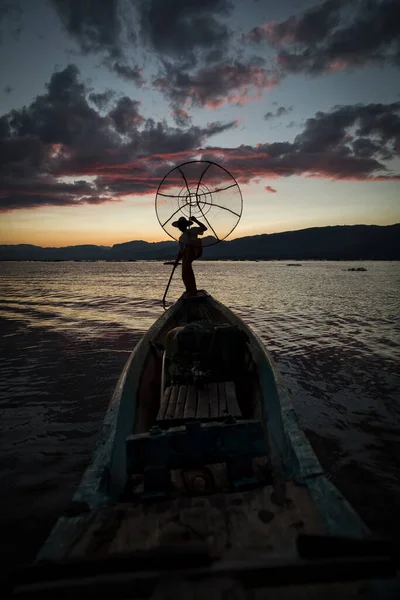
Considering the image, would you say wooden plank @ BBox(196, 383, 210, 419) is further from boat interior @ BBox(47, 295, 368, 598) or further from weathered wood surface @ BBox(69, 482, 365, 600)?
weathered wood surface @ BBox(69, 482, 365, 600)

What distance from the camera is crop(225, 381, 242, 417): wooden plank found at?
453 cm

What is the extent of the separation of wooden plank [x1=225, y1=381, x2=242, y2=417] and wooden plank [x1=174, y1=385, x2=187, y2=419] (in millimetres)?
695

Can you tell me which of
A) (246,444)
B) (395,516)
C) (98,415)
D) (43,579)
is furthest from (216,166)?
(43,579)

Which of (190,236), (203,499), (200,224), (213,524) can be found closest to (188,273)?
(190,236)

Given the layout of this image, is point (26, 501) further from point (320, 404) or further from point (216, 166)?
point (216, 166)

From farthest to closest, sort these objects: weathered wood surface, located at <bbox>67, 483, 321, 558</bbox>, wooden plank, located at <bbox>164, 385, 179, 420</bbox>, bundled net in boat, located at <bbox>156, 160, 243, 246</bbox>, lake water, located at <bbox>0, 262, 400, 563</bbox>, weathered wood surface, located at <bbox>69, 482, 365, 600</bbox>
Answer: bundled net in boat, located at <bbox>156, 160, 243, 246</bbox>, lake water, located at <bbox>0, 262, 400, 563</bbox>, wooden plank, located at <bbox>164, 385, 179, 420</bbox>, weathered wood surface, located at <bbox>67, 483, 321, 558</bbox>, weathered wood surface, located at <bbox>69, 482, 365, 600</bbox>

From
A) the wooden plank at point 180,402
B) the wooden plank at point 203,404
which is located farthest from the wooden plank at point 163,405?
the wooden plank at point 203,404

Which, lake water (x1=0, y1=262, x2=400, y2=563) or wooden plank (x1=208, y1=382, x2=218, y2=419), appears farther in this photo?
lake water (x1=0, y1=262, x2=400, y2=563)

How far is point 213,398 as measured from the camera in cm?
508

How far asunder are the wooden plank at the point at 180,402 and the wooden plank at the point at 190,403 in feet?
0.18

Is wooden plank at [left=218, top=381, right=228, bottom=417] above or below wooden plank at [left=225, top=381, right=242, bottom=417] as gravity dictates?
below

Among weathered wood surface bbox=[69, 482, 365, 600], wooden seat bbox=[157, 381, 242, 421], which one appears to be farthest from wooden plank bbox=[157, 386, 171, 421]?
weathered wood surface bbox=[69, 482, 365, 600]

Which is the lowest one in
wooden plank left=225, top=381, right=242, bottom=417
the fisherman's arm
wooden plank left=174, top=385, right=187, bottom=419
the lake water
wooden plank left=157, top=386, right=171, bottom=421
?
the lake water

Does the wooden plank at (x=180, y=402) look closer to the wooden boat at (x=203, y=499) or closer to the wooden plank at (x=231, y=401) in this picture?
the wooden boat at (x=203, y=499)
